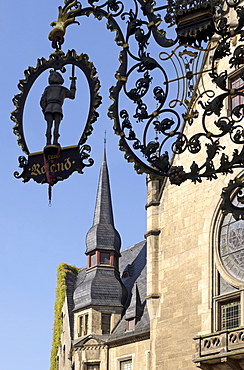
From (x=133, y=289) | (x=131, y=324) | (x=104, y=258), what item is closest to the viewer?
(x=131, y=324)

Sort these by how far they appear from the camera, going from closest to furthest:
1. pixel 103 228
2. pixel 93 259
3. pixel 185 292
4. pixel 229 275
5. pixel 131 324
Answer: pixel 229 275, pixel 185 292, pixel 131 324, pixel 93 259, pixel 103 228

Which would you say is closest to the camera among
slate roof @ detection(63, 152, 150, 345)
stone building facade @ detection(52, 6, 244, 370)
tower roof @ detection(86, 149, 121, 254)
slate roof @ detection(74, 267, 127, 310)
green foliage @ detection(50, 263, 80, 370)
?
stone building facade @ detection(52, 6, 244, 370)

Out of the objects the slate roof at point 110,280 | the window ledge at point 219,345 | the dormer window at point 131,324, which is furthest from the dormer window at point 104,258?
the window ledge at point 219,345

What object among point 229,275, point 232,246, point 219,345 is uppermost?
point 232,246

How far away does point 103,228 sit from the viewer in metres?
38.5

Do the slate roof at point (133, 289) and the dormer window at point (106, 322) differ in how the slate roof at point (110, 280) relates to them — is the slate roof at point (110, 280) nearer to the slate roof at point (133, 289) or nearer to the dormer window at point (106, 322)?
the slate roof at point (133, 289)

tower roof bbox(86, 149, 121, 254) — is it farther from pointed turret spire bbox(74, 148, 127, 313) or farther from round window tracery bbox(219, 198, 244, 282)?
round window tracery bbox(219, 198, 244, 282)

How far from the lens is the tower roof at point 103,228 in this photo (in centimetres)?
3797

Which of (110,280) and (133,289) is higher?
(110,280)

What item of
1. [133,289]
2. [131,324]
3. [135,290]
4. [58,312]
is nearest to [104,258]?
[133,289]

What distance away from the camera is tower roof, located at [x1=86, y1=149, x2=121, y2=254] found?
38.0m

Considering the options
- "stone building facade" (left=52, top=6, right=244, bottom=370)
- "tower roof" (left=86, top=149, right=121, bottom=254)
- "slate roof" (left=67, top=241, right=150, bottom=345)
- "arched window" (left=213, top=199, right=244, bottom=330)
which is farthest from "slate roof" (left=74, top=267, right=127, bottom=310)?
"arched window" (left=213, top=199, right=244, bottom=330)

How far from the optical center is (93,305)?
35688 millimetres

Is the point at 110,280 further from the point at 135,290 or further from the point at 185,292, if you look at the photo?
the point at 185,292
